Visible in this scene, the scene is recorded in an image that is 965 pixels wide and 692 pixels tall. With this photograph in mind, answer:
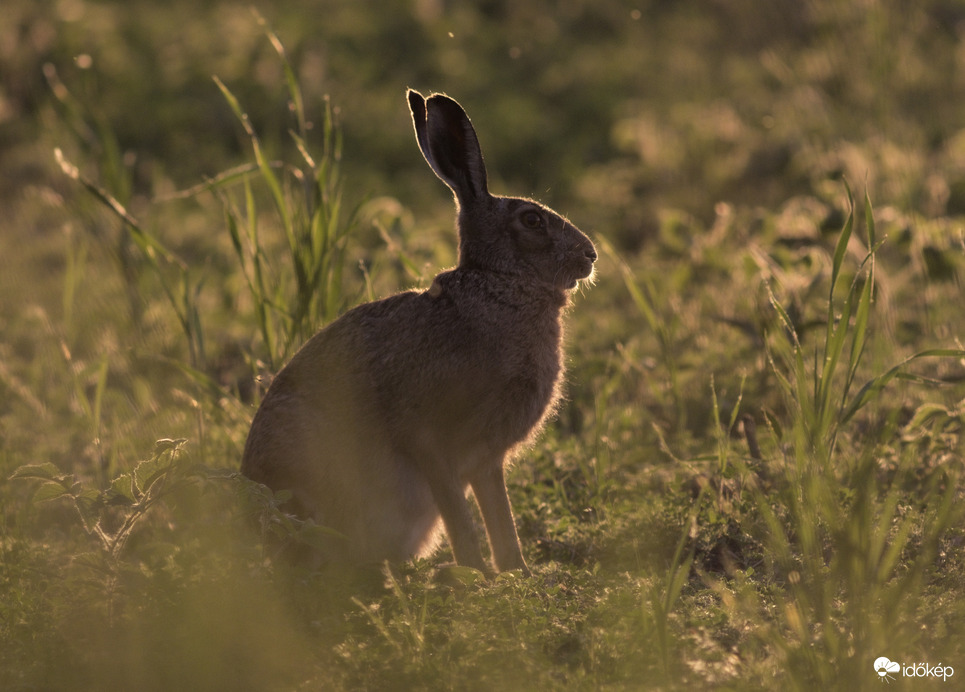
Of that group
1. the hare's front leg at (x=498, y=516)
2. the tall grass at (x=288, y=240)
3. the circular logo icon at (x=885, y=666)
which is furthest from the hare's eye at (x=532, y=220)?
the circular logo icon at (x=885, y=666)

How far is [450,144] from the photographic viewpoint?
3.90 m

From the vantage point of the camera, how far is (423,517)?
3867 mm

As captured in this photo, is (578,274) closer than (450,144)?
No

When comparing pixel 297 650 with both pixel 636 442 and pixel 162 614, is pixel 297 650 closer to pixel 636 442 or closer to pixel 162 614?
pixel 162 614

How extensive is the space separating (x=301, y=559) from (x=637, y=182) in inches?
223

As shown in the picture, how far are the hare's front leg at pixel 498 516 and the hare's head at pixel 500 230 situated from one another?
2.57 feet

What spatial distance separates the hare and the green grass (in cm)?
26

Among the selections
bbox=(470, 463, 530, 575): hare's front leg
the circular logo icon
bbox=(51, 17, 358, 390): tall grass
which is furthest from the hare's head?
the circular logo icon

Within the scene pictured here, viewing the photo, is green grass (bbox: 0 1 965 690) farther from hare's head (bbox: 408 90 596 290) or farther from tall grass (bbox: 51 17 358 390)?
hare's head (bbox: 408 90 596 290)

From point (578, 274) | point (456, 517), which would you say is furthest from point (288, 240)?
point (456, 517)

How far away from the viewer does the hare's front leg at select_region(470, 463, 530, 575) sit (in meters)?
3.83

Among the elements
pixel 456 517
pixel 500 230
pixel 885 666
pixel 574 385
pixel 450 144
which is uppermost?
pixel 450 144

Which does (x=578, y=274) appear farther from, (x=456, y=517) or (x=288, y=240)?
(x=288, y=240)

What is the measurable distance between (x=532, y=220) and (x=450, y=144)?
0.44 meters
